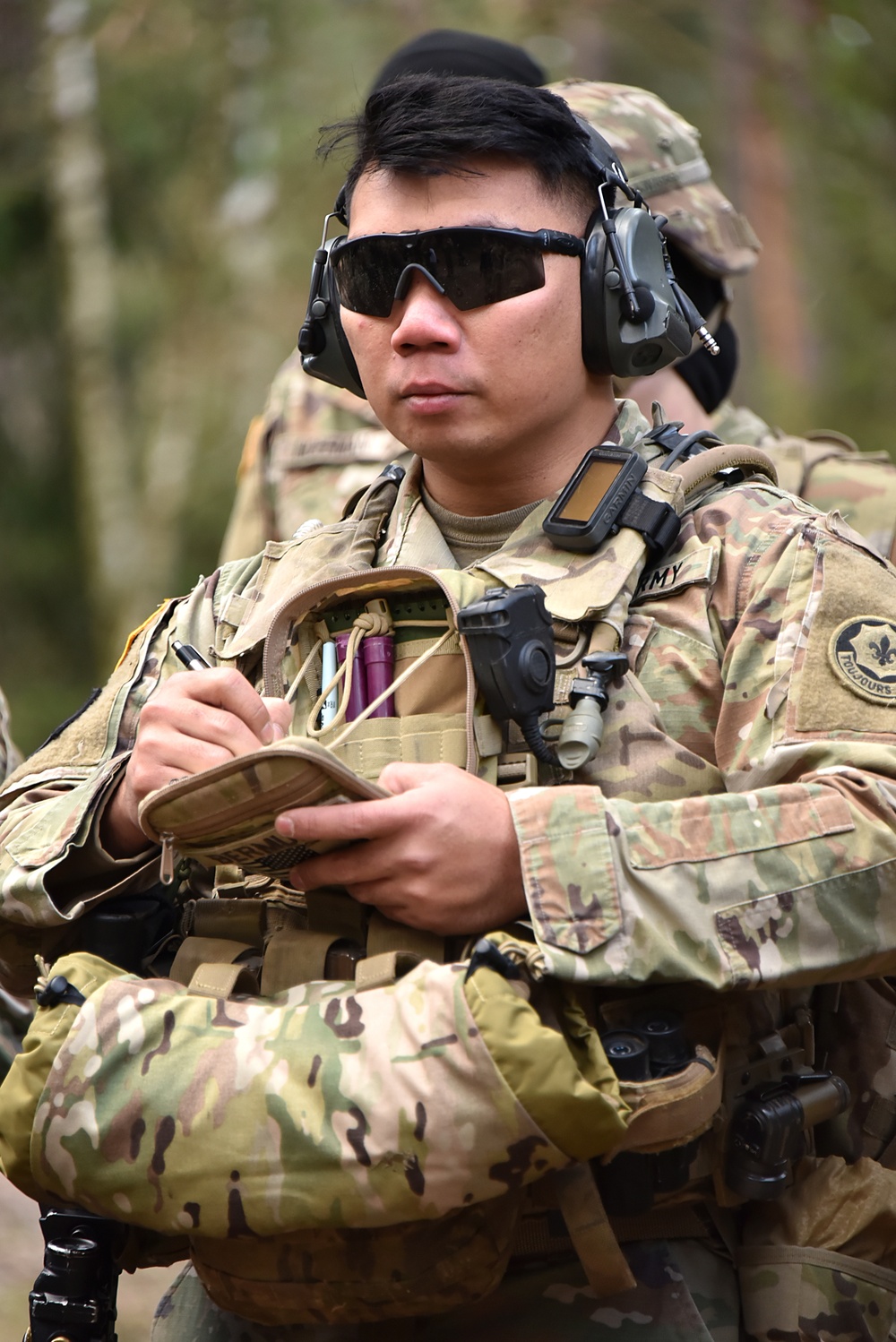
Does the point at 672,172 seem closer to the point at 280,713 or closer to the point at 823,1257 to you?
the point at 280,713

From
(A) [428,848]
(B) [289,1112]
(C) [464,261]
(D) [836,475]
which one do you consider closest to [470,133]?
(C) [464,261]

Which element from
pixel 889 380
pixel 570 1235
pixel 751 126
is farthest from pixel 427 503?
pixel 751 126

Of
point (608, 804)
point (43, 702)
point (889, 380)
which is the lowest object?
point (43, 702)

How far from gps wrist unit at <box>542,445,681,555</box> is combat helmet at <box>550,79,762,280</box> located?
82.2 inches

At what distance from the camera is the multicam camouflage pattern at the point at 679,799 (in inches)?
87.3

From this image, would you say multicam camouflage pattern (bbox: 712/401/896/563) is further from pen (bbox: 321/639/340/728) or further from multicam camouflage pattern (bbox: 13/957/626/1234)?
multicam camouflage pattern (bbox: 13/957/626/1234)

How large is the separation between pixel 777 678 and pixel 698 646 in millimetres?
160

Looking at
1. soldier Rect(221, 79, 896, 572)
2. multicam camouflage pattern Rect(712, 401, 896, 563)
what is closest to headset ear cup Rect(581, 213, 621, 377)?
soldier Rect(221, 79, 896, 572)

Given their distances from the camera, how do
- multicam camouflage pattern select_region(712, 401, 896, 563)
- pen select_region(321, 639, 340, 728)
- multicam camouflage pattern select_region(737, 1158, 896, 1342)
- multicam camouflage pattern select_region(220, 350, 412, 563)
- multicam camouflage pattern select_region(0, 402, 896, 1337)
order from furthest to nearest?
multicam camouflage pattern select_region(220, 350, 412, 563) → multicam camouflage pattern select_region(712, 401, 896, 563) → pen select_region(321, 639, 340, 728) → multicam camouflage pattern select_region(737, 1158, 896, 1342) → multicam camouflage pattern select_region(0, 402, 896, 1337)

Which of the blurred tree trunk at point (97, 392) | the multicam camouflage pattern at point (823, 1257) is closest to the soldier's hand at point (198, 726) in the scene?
the multicam camouflage pattern at point (823, 1257)

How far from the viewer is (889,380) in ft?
43.0

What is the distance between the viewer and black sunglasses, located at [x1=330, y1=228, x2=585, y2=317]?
254 centimetres

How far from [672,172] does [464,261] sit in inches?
97.2

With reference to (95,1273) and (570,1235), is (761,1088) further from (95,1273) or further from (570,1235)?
(95,1273)
